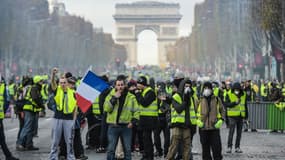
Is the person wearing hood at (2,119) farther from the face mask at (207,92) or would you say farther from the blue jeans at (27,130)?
the face mask at (207,92)

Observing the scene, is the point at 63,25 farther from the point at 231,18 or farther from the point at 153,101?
the point at 153,101

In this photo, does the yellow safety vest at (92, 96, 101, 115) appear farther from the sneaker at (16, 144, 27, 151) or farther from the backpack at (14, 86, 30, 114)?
the sneaker at (16, 144, 27, 151)

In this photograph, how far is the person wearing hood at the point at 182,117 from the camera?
15598 mm

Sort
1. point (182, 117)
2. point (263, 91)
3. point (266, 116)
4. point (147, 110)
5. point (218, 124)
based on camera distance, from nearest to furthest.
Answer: point (182, 117), point (218, 124), point (147, 110), point (266, 116), point (263, 91)

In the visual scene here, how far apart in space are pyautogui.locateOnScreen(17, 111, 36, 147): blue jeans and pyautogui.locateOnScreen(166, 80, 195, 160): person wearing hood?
5864mm

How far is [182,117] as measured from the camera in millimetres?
15641

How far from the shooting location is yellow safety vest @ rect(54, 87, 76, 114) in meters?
16.1

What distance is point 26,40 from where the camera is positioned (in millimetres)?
87562

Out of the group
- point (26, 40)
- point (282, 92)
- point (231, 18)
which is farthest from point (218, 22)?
point (282, 92)

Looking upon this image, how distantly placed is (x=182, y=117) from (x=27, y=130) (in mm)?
6100

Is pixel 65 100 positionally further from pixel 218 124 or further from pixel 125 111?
pixel 218 124

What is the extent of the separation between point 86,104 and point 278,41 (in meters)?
43.4

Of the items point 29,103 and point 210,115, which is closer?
point 210,115

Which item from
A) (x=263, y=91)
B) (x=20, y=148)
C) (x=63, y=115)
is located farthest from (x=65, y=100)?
(x=263, y=91)
